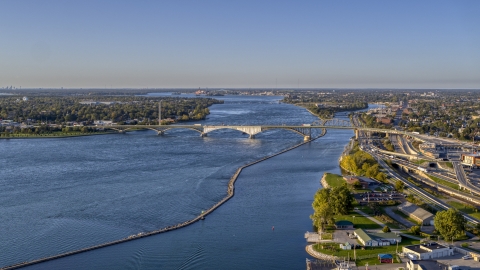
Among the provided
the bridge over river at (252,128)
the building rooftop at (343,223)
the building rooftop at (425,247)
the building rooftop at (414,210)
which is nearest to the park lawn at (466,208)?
the building rooftop at (414,210)

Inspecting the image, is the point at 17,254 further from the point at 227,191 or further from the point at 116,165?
the point at 116,165

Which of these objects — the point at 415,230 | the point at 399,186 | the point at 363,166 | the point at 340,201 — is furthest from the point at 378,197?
the point at 363,166

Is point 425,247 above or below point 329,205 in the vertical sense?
below

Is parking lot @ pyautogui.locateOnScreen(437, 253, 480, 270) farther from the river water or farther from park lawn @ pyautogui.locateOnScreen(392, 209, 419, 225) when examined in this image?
the river water

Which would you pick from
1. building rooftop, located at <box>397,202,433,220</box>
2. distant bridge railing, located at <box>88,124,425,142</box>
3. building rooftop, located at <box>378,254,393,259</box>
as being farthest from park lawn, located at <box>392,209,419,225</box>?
distant bridge railing, located at <box>88,124,425,142</box>

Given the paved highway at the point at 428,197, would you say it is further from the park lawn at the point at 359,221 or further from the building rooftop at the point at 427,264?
the building rooftop at the point at 427,264

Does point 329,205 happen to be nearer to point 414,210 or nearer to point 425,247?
point 414,210
